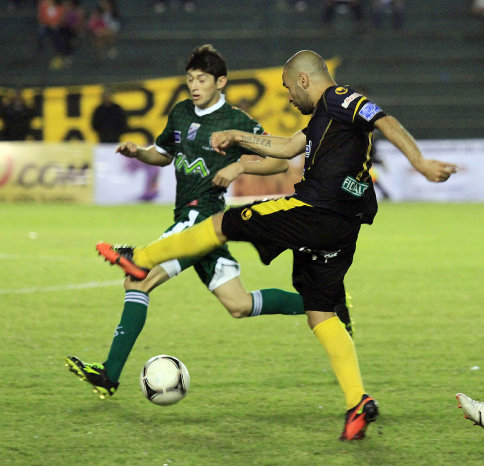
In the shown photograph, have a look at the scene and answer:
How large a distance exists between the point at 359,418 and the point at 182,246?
3.99 ft

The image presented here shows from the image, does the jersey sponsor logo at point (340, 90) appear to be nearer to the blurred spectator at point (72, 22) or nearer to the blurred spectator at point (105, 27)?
the blurred spectator at point (72, 22)

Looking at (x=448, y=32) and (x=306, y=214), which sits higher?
(x=448, y=32)

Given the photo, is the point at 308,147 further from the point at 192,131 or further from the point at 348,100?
the point at 192,131

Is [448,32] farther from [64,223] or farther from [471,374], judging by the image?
[471,374]

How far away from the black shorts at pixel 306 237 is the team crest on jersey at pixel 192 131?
114 cm

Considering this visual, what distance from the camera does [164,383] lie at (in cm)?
486

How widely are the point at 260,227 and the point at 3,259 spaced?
7681 millimetres

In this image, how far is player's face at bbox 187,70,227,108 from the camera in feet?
18.5

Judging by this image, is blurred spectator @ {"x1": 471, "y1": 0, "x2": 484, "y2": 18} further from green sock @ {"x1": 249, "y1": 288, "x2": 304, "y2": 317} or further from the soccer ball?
the soccer ball

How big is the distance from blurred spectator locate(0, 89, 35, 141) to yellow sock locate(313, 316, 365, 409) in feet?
62.1

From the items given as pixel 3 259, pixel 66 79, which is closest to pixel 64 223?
pixel 3 259

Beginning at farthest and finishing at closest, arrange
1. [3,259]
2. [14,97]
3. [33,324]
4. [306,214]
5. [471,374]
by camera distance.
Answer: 1. [14,97]
2. [3,259]
3. [33,324]
4. [471,374]
5. [306,214]

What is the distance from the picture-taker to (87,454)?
4156 millimetres

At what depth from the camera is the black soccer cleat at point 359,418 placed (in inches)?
170
